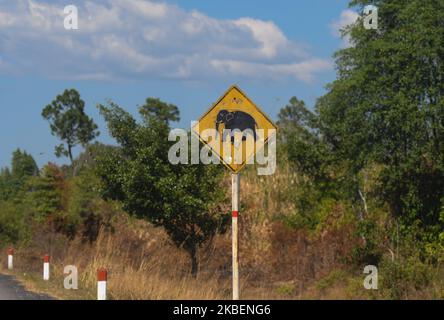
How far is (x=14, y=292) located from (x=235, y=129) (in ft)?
21.6

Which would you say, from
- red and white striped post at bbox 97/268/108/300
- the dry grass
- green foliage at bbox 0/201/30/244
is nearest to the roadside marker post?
red and white striped post at bbox 97/268/108/300

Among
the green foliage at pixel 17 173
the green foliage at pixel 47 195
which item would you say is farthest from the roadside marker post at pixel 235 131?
the green foliage at pixel 17 173

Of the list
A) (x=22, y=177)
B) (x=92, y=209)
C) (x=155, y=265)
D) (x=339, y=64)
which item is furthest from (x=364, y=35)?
(x=22, y=177)

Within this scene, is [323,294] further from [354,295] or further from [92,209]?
[92,209]

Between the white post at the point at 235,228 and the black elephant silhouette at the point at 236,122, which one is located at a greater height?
the black elephant silhouette at the point at 236,122

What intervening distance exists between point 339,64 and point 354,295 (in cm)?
715

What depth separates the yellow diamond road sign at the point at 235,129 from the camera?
12.7 metres

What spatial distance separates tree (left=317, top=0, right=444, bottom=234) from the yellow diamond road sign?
359 inches

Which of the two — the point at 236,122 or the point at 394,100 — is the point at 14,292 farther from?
the point at 394,100

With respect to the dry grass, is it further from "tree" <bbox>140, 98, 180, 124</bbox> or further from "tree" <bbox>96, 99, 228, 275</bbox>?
"tree" <bbox>140, 98, 180, 124</bbox>

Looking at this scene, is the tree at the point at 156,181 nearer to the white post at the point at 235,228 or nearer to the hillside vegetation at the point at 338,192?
the hillside vegetation at the point at 338,192

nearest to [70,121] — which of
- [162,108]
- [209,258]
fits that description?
[162,108]

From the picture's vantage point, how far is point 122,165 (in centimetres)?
2203

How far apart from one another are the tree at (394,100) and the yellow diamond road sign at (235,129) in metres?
9.12
